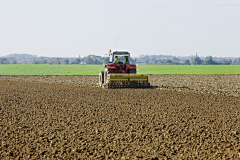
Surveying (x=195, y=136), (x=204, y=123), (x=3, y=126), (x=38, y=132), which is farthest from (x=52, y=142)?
(x=204, y=123)

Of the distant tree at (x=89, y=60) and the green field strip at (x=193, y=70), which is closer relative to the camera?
the green field strip at (x=193, y=70)

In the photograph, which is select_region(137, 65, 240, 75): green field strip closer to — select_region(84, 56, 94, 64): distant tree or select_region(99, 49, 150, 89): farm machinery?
select_region(99, 49, 150, 89): farm machinery

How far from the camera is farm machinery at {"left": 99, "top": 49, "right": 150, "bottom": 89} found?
1958 centimetres


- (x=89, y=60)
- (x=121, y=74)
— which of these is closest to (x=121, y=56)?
(x=121, y=74)

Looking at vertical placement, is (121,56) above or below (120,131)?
above

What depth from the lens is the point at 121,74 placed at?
1944cm

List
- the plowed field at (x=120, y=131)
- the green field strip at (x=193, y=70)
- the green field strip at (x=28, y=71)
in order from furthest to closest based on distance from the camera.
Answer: the green field strip at (x=28, y=71)
the green field strip at (x=193, y=70)
the plowed field at (x=120, y=131)

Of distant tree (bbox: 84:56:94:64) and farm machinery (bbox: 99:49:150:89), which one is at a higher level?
distant tree (bbox: 84:56:94:64)

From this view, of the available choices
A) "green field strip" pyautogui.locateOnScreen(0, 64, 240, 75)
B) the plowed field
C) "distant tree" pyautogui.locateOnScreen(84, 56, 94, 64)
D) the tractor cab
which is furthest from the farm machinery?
"distant tree" pyautogui.locateOnScreen(84, 56, 94, 64)

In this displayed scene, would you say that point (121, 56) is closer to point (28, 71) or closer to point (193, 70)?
point (193, 70)

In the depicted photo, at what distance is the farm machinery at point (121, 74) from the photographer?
64.2 feet

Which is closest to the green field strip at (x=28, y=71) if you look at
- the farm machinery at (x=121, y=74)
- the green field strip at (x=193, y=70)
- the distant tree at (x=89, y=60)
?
the green field strip at (x=193, y=70)

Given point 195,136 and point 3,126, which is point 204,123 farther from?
point 3,126

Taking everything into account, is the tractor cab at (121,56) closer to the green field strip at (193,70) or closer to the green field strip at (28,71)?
the green field strip at (193,70)
